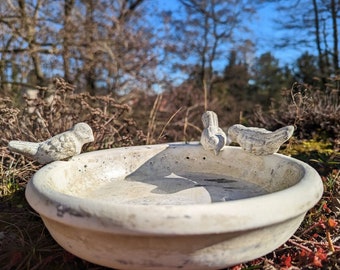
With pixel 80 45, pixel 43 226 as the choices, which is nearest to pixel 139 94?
pixel 80 45

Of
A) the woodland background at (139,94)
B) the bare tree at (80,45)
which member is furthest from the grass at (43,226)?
the bare tree at (80,45)

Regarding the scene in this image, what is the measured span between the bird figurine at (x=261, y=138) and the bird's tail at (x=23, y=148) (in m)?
0.94

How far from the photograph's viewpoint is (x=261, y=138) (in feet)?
5.36

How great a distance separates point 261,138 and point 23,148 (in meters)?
1.06

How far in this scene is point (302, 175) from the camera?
1292 millimetres

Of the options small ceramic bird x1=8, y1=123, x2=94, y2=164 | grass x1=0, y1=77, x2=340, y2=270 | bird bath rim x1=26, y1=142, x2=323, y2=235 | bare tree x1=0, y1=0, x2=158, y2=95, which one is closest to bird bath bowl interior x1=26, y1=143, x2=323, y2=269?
bird bath rim x1=26, y1=142, x2=323, y2=235

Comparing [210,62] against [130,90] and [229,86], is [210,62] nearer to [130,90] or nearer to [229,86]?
[229,86]

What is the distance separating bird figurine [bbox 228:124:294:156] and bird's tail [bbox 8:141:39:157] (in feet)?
3.08

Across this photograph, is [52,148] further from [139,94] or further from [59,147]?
[139,94]

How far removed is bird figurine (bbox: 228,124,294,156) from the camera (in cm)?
153

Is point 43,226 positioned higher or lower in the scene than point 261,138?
lower

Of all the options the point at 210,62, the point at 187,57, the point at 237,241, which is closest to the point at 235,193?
the point at 237,241

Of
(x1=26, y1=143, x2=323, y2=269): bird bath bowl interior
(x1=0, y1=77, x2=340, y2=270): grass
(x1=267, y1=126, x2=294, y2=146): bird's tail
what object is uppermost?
(x1=267, y1=126, x2=294, y2=146): bird's tail

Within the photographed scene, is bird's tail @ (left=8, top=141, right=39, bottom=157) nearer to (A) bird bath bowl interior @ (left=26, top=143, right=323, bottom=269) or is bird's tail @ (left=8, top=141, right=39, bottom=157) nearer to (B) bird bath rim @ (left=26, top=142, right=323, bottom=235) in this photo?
(A) bird bath bowl interior @ (left=26, top=143, right=323, bottom=269)
